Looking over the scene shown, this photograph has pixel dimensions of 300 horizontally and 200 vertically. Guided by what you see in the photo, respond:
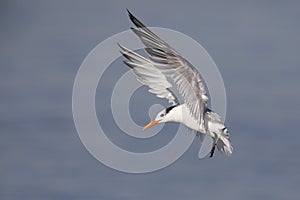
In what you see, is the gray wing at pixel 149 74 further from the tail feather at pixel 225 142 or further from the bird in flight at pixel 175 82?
the tail feather at pixel 225 142

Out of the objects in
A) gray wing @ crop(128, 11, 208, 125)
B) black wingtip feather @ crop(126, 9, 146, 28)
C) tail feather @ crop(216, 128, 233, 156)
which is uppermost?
black wingtip feather @ crop(126, 9, 146, 28)

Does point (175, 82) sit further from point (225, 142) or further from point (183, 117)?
point (225, 142)

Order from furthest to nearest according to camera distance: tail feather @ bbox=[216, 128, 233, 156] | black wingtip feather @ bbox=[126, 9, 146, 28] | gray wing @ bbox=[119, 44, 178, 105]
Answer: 1. tail feather @ bbox=[216, 128, 233, 156]
2. gray wing @ bbox=[119, 44, 178, 105]
3. black wingtip feather @ bbox=[126, 9, 146, 28]

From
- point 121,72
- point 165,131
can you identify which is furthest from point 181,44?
point 165,131

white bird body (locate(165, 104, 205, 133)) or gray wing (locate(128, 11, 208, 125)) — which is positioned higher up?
gray wing (locate(128, 11, 208, 125))

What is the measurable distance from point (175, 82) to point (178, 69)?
6.8 inches

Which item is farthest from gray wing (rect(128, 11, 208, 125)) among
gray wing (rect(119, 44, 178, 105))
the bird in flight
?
gray wing (rect(119, 44, 178, 105))

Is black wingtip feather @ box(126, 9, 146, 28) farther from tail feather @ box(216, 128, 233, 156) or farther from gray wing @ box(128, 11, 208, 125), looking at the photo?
tail feather @ box(216, 128, 233, 156)

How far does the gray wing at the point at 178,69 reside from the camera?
1069cm

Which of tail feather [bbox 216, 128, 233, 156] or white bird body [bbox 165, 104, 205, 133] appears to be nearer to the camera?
white bird body [bbox 165, 104, 205, 133]

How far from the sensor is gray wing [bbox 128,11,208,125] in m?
10.7

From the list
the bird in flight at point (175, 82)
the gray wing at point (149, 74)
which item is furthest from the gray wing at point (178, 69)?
the gray wing at point (149, 74)

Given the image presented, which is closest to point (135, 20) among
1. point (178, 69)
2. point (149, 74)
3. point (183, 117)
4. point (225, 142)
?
point (178, 69)

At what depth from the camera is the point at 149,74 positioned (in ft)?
37.4
